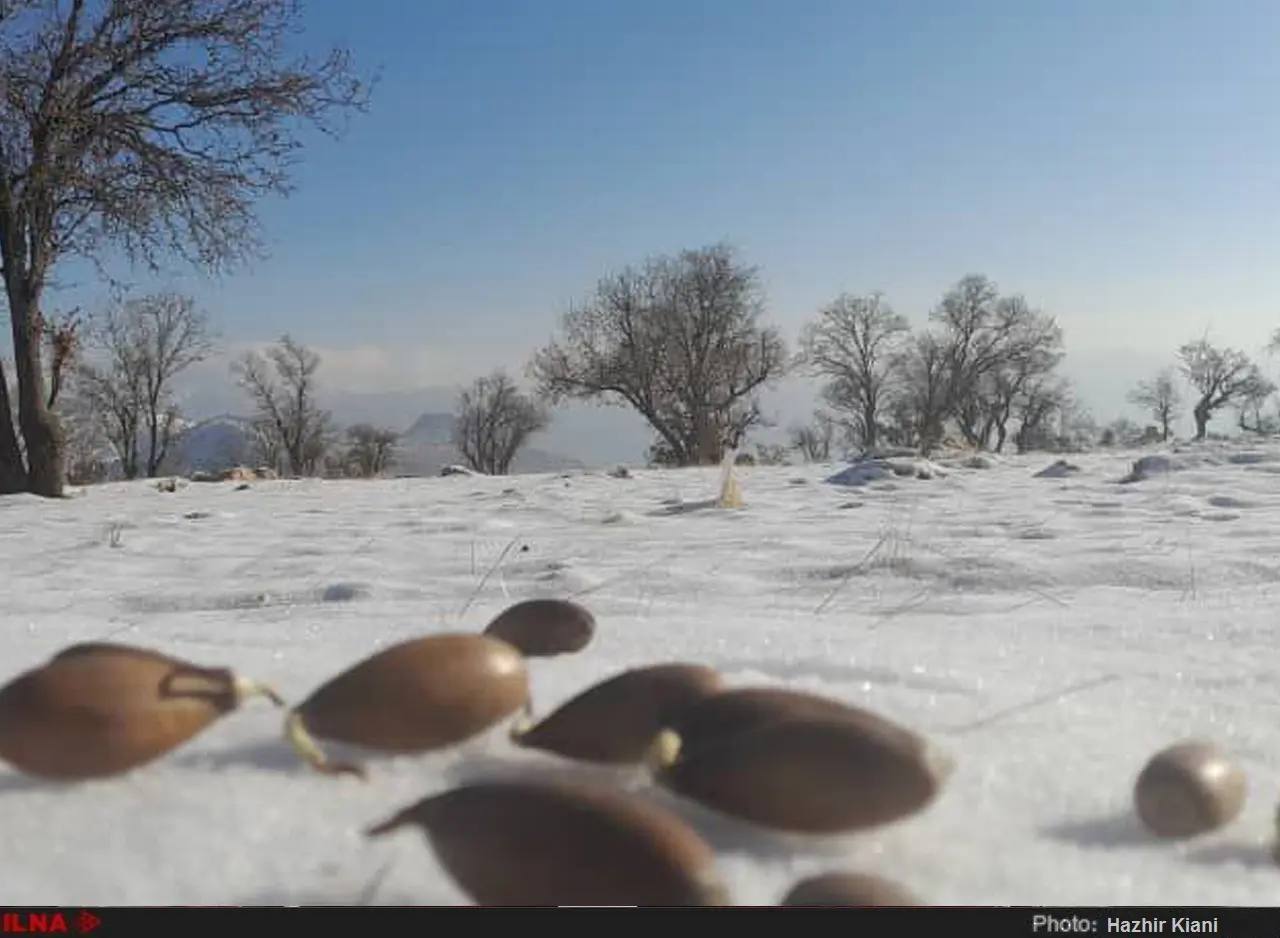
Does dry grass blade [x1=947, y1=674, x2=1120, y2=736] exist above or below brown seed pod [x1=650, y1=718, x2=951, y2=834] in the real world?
below

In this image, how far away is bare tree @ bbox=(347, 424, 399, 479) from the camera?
4366 centimetres

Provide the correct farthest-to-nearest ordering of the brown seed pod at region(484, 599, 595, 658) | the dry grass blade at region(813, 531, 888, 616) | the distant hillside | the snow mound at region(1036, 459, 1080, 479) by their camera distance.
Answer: the distant hillside, the snow mound at region(1036, 459, 1080, 479), the dry grass blade at region(813, 531, 888, 616), the brown seed pod at region(484, 599, 595, 658)

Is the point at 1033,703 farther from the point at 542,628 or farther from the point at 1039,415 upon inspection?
the point at 1039,415

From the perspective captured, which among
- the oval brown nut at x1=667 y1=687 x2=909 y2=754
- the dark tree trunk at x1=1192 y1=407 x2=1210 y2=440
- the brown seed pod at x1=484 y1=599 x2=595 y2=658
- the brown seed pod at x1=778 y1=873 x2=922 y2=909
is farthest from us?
the dark tree trunk at x1=1192 y1=407 x2=1210 y2=440

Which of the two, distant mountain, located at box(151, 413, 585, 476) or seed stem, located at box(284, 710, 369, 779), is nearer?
seed stem, located at box(284, 710, 369, 779)

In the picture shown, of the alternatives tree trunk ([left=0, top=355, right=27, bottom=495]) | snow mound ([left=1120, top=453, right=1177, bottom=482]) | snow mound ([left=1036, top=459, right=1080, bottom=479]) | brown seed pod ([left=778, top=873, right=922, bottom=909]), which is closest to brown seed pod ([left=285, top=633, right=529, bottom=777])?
brown seed pod ([left=778, top=873, right=922, bottom=909])

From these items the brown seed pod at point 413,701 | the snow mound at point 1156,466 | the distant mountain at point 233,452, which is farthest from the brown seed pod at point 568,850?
the distant mountain at point 233,452

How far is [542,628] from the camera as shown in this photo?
0.83m

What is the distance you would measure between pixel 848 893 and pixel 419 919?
0.20 metres

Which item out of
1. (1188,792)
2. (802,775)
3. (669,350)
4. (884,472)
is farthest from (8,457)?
(669,350)

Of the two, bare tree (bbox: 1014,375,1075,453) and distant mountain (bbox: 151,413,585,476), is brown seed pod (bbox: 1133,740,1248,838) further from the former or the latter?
bare tree (bbox: 1014,375,1075,453)

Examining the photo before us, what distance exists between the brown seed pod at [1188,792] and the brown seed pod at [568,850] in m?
0.30

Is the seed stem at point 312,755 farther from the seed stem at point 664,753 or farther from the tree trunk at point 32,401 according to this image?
the tree trunk at point 32,401

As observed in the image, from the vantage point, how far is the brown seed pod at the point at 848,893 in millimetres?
410
